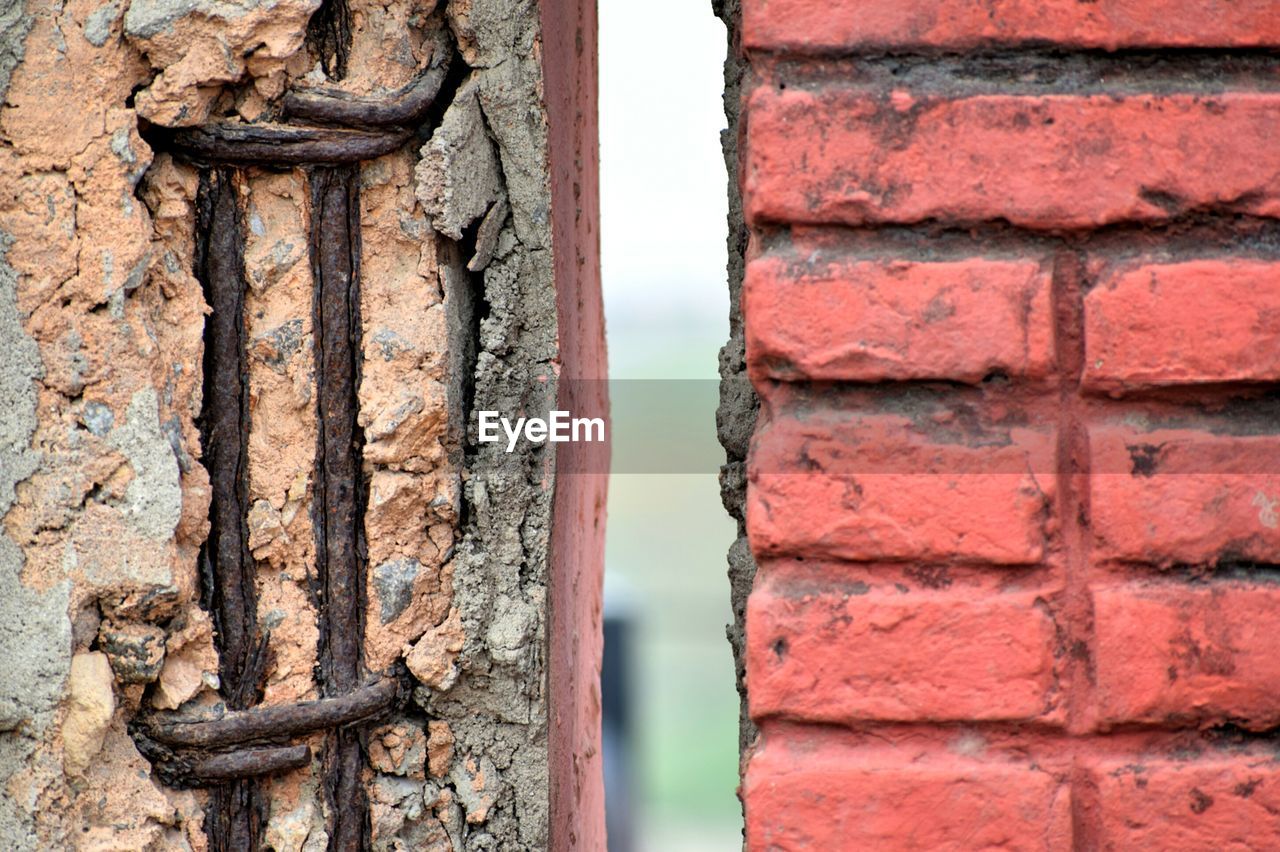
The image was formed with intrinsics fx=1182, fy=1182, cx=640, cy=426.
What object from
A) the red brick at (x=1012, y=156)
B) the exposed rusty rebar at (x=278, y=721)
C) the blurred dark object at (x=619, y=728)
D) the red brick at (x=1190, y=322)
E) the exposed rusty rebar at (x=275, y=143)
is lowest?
the blurred dark object at (x=619, y=728)

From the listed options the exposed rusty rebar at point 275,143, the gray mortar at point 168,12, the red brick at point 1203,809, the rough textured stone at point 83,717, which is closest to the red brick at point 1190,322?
the red brick at point 1203,809

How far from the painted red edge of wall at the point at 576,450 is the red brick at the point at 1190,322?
1.96 ft

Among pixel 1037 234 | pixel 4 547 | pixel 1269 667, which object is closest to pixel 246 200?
pixel 4 547

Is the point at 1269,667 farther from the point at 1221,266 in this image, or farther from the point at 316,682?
the point at 316,682

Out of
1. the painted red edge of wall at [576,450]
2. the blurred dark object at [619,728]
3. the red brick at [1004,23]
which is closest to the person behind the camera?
the red brick at [1004,23]

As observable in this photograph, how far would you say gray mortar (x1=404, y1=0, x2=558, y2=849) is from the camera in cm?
122

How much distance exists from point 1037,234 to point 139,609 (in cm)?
87

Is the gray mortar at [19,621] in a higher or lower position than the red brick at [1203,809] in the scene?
higher

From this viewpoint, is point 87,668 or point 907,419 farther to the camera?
point 87,668

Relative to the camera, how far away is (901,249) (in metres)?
0.88

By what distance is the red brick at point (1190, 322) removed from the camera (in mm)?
861

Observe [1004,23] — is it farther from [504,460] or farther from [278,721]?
[278,721]

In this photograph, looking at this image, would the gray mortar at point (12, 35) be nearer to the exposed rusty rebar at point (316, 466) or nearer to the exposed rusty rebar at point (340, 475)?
the exposed rusty rebar at point (316, 466)

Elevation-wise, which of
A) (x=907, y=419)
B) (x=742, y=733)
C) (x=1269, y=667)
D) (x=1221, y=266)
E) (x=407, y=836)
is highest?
(x=1221, y=266)
